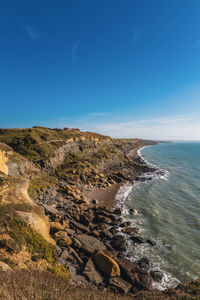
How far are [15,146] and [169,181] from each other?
4575cm

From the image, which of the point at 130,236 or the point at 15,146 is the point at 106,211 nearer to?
the point at 130,236

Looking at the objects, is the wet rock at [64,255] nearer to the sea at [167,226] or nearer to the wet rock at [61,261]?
the wet rock at [61,261]

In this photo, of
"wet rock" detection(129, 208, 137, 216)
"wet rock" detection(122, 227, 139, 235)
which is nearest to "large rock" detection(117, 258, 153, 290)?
"wet rock" detection(122, 227, 139, 235)

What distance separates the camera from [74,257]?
1298 cm

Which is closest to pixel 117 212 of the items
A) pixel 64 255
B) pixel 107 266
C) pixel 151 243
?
pixel 151 243

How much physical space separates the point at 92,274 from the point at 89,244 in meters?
3.55

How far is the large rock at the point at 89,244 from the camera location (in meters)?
14.2

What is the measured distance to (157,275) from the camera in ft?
44.1

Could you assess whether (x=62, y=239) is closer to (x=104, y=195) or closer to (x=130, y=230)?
(x=130, y=230)

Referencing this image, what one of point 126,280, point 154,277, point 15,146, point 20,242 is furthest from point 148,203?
point 15,146

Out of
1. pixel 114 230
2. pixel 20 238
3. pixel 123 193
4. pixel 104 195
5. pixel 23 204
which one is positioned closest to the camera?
pixel 20 238

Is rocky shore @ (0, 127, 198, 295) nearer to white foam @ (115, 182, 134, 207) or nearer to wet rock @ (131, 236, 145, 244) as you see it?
wet rock @ (131, 236, 145, 244)

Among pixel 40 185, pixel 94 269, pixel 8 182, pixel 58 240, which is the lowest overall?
A: pixel 94 269

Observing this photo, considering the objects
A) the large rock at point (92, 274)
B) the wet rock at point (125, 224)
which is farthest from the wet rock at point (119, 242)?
the large rock at point (92, 274)
